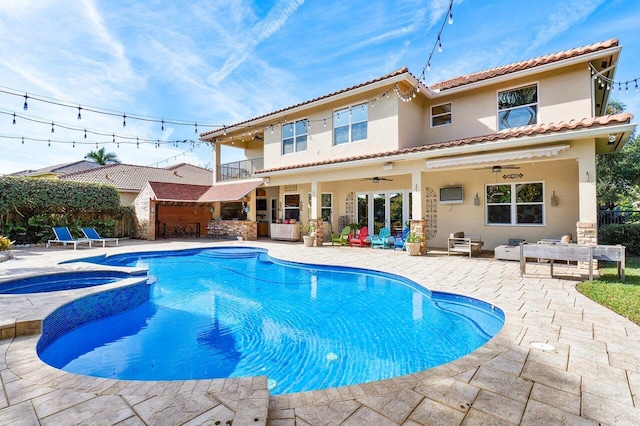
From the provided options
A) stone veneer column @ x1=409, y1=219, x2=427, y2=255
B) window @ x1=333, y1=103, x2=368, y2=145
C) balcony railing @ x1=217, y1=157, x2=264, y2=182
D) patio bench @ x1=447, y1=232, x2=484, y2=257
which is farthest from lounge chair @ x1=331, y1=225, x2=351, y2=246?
balcony railing @ x1=217, y1=157, x2=264, y2=182

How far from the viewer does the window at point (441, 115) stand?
55.4 feet

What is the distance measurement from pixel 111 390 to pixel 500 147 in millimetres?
13785

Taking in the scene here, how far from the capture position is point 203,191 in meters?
26.0

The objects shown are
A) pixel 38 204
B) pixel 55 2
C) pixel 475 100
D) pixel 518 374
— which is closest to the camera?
pixel 518 374

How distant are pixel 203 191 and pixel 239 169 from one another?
11.8ft

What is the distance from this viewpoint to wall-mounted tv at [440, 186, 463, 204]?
1631cm

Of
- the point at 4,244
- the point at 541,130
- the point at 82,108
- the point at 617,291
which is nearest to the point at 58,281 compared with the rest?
the point at 82,108

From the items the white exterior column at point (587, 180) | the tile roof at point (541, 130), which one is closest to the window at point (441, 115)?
the tile roof at point (541, 130)

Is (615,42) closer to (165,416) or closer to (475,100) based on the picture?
(475,100)

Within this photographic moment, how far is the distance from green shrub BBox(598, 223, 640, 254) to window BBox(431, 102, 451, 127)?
30.0 feet

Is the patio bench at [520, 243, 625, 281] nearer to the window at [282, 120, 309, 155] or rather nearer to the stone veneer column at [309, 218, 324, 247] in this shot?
the stone veneer column at [309, 218, 324, 247]

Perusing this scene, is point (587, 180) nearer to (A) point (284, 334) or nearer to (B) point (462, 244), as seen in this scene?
(B) point (462, 244)

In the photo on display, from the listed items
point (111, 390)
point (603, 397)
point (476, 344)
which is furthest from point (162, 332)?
point (603, 397)

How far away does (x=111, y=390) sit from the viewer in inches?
147
